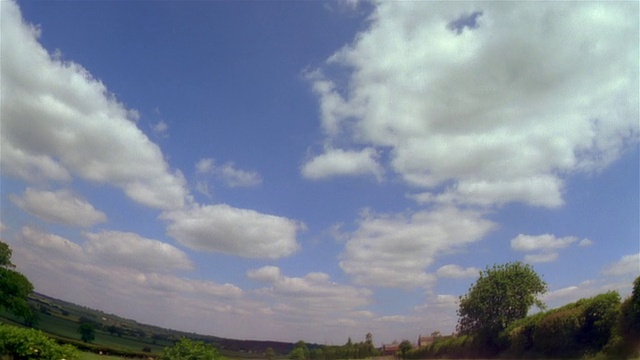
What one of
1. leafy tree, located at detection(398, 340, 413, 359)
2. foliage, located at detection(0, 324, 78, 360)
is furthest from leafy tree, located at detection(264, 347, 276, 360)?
foliage, located at detection(0, 324, 78, 360)

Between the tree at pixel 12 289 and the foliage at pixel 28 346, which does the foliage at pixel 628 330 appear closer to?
the foliage at pixel 28 346

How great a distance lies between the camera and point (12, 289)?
5012 centimetres

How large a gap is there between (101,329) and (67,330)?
17.9 meters

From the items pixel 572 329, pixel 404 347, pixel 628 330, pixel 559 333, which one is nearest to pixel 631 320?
pixel 628 330

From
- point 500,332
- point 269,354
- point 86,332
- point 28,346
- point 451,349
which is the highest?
point 500,332

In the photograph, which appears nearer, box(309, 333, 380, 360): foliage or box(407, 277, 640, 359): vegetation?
box(407, 277, 640, 359): vegetation

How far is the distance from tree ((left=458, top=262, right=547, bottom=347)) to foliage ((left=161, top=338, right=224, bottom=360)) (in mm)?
36700

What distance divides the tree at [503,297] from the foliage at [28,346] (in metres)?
39.7

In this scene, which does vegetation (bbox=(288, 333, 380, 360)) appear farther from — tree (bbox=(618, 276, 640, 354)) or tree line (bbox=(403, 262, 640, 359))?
tree (bbox=(618, 276, 640, 354))

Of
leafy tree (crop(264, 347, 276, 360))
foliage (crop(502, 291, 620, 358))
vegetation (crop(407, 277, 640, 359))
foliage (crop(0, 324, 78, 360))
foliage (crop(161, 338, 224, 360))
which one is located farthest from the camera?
leafy tree (crop(264, 347, 276, 360))

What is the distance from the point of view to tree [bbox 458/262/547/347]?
5031 centimetres

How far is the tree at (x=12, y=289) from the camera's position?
4934cm

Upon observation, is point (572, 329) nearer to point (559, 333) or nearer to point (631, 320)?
Answer: point (559, 333)

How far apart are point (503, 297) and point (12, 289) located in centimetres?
5520
